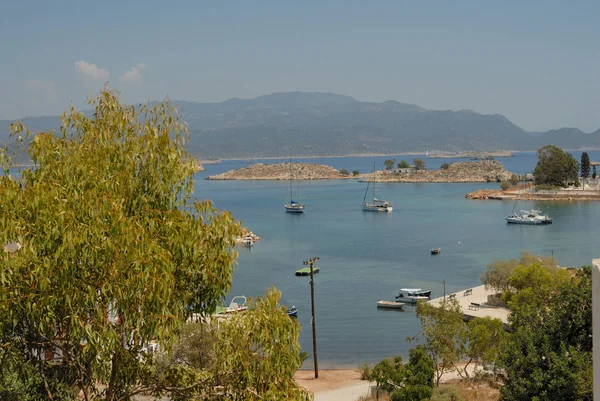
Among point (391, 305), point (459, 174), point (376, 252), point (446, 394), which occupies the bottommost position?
point (391, 305)

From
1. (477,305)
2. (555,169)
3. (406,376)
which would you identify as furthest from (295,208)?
(406,376)

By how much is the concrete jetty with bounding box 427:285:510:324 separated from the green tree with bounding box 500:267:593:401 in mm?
14706

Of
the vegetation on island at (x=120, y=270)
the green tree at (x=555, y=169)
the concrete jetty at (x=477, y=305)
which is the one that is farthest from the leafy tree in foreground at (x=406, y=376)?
the green tree at (x=555, y=169)

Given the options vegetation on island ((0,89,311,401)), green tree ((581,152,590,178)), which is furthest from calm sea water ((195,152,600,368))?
green tree ((581,152,590,178))

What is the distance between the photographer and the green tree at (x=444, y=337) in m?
20.4

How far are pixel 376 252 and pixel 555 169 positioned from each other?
5914 cm

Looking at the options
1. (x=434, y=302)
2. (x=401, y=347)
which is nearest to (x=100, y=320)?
(x=401, y=347)

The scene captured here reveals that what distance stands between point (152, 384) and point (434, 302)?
1152 inches

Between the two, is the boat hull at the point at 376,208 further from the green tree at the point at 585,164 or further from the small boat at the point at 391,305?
the small boat at the point at 391,305

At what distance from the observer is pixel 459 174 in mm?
149750

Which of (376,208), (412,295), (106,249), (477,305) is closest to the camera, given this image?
(106,249)

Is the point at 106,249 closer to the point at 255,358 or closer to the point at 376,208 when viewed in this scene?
the point at 255,358

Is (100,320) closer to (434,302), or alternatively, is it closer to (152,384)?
(152,384)

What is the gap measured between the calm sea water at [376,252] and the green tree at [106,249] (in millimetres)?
12176
